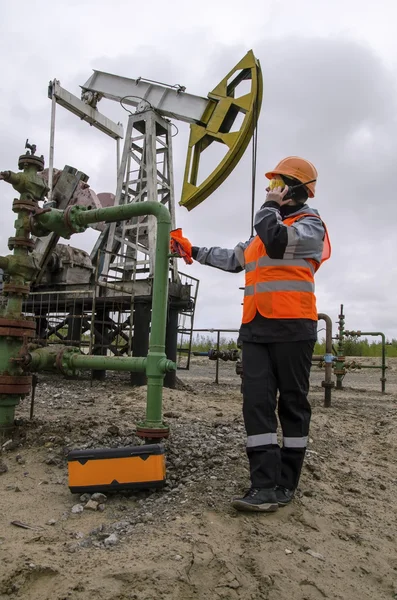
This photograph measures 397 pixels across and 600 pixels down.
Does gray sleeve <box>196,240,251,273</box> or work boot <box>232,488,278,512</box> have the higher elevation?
gray sleeve <box>196,240,251,273</box>

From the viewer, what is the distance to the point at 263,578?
1.71 meters

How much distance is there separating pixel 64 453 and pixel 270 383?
4.50ft

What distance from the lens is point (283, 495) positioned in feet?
7.69

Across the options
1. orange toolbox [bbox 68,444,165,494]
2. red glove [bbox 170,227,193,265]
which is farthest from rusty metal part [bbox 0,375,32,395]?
red glove [bbox 170,227,193,265]

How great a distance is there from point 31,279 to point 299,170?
1.93 m

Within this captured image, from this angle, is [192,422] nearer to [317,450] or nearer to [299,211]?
[317,450]

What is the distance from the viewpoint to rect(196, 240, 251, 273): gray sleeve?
294cm

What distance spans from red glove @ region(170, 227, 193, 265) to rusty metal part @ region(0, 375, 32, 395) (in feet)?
4.22

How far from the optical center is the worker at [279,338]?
236cm

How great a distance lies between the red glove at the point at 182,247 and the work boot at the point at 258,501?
139 cm

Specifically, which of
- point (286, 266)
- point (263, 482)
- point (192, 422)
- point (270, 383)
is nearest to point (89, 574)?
point (263, 482)

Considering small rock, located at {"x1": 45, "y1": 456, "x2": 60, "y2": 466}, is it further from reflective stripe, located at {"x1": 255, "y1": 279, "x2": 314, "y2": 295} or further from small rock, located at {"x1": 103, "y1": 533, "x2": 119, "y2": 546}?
reflective stripe, located at {"x1": 255, "y1": 279, "x2": 314, "y2": 295}

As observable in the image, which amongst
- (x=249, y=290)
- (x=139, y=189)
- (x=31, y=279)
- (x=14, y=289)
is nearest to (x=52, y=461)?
(x=14, y=289)

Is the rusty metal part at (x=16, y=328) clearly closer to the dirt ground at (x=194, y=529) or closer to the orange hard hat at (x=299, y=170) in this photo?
the dirt ground at (x=194, y=529)
